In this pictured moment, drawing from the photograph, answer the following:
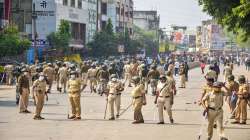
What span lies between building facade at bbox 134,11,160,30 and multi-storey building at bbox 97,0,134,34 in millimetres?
44287

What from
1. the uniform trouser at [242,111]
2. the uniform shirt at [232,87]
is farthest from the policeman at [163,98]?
the uniform shirt at [232,87]

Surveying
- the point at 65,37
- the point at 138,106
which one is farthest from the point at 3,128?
the point at 65,37

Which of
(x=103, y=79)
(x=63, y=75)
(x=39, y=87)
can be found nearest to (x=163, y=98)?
(x=39, y=87)

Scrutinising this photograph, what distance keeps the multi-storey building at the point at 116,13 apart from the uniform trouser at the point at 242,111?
70.4 m

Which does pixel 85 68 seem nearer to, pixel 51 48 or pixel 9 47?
pixel 9 47

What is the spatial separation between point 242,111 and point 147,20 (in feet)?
505

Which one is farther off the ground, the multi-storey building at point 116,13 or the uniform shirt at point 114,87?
the multi-storey building at point 116,13

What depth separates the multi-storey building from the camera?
3872 inches

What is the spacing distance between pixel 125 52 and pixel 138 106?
7160 centimetres

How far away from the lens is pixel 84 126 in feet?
68.2

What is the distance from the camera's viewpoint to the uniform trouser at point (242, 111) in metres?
21.8

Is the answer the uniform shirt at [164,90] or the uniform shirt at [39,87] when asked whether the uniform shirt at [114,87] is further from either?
the uniform shirt at [39,87]

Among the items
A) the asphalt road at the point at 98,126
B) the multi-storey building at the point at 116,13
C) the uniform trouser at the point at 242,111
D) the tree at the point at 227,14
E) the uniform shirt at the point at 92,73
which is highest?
the multi-storey building at the point at 116,13

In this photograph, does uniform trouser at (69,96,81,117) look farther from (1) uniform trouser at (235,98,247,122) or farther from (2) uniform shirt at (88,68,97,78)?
(2) uniform shirt at (88,68,97,78)
